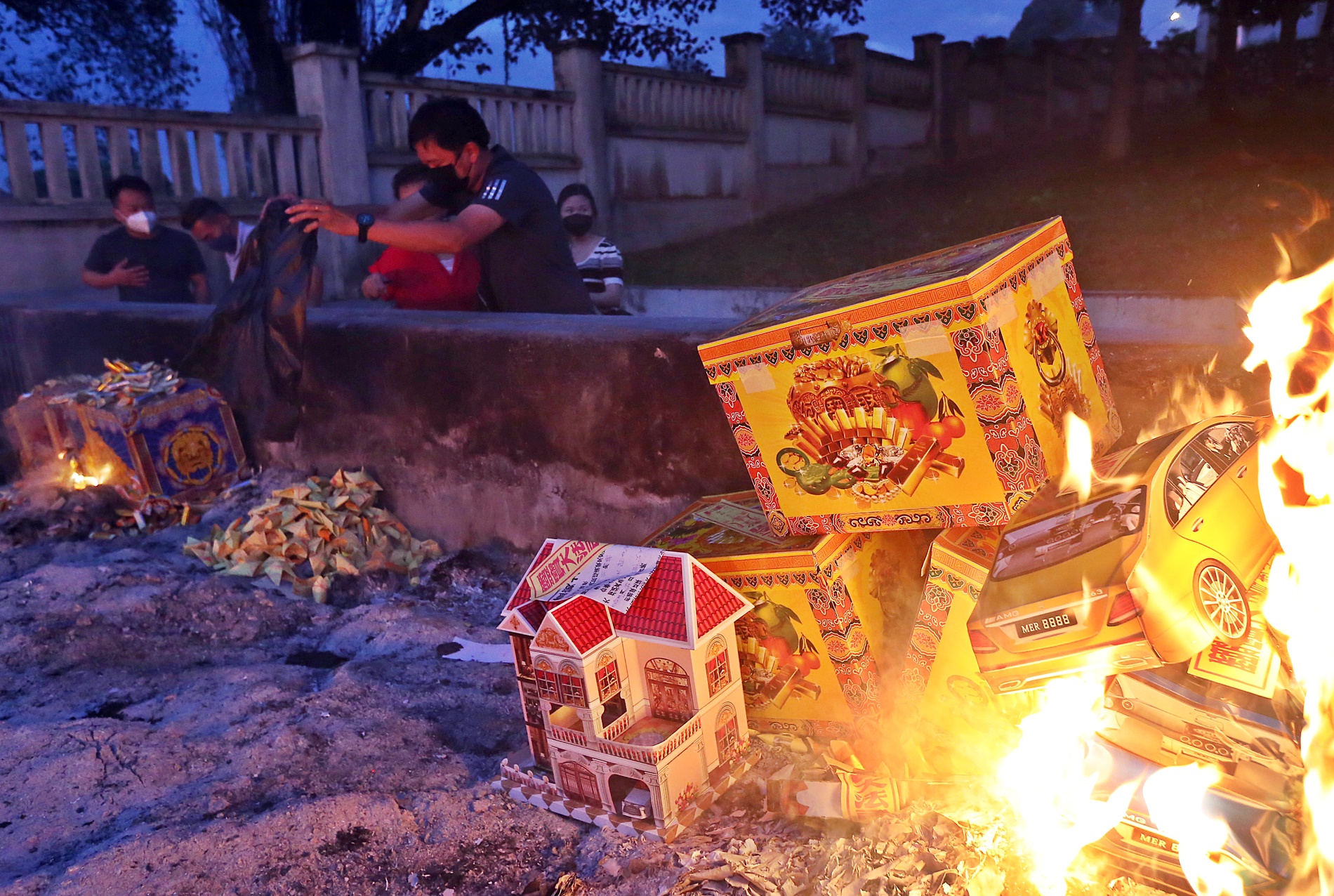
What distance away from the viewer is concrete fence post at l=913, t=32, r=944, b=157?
1938 centimetres

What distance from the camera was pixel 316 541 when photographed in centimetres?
439

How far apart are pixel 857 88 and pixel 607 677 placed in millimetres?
17355

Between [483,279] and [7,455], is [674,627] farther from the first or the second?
[7,455]

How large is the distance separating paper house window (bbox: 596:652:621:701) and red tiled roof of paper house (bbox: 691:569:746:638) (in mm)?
257

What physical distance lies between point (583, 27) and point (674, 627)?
1496 cm

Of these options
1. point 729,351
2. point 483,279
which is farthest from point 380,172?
point 729,351

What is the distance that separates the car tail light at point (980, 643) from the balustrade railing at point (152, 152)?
29.0 ft

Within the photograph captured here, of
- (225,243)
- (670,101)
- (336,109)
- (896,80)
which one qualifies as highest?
(896,80)

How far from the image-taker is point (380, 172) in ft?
33.8

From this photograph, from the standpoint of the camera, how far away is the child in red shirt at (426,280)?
204 inches

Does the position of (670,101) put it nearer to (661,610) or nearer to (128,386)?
(128,386)

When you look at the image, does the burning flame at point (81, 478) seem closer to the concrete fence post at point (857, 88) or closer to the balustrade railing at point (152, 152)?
the balustrade railing at point (152, 152)

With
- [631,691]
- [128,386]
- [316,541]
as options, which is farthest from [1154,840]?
[128,386]

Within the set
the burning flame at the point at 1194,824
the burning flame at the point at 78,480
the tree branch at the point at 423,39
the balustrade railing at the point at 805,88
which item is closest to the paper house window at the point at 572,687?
the burning flame at the point at 1194,824
